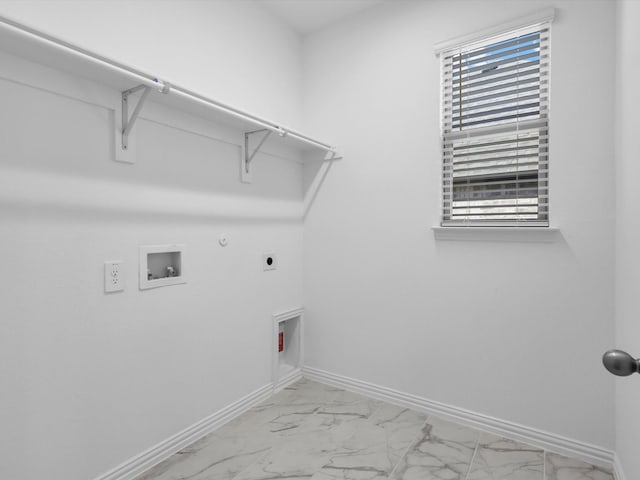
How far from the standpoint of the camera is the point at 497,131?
1933mm

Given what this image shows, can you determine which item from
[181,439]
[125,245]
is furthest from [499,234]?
[181,439]

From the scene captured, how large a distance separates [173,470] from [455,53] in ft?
8.54

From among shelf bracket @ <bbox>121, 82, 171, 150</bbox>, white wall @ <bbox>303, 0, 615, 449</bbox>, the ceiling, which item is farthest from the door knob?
the ceiling

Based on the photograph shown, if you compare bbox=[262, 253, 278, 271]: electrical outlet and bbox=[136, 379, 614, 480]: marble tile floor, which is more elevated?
bbox=[262, 253, 278, 271]: electrical outlet

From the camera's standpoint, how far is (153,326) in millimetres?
1682

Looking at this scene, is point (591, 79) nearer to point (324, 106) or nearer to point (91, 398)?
point (324, 106)

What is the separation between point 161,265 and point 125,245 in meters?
0.24

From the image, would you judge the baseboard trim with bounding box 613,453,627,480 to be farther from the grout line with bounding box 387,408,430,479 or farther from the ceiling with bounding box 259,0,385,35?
the ceiling with bounding box 259,0,385,35

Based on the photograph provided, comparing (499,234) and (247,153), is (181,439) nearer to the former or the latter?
(247,153)

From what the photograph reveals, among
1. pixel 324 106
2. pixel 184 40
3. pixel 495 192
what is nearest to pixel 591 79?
pixel 495 192

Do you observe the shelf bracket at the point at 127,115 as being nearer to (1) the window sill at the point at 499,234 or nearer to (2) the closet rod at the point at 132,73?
(2) the closet rod at the point at 132,73

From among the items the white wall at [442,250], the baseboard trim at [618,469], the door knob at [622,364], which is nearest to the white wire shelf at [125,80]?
the white wall at [442,250]

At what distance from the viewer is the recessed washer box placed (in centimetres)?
163

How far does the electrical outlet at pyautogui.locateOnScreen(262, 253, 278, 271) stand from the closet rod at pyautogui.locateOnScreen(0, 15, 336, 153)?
782 millimetres
